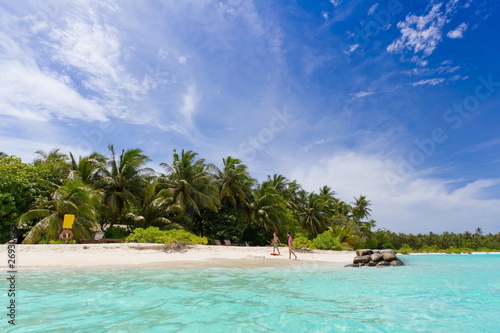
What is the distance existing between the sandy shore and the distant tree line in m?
2.85

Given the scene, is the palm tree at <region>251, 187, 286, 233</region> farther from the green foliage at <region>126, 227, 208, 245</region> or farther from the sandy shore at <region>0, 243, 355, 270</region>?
the sandy shore at <region>0, 243, 355, 270</region>

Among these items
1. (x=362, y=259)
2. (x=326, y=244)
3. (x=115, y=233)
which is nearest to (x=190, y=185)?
(x=115, y=233)

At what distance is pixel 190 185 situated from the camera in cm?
2409

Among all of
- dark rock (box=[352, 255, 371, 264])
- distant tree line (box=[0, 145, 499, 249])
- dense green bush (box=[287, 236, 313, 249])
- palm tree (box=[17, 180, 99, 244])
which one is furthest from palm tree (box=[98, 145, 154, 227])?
dark rock (box=[352, 255, 371, 264])

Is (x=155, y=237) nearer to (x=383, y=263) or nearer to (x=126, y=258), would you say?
(x=126, y=258)

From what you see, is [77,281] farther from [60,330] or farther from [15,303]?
[60,330]

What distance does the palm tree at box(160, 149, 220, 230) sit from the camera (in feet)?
77.6

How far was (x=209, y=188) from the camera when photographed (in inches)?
966

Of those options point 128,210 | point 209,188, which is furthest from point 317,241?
point 128,210

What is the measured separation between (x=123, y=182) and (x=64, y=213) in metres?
7.66

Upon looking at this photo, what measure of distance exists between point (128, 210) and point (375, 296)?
22.3 metres

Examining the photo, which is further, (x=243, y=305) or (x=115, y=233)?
(x=115, y=233)

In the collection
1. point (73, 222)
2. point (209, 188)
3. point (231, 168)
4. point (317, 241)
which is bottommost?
point (317, 241)

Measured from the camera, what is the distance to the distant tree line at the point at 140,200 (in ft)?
51.8
